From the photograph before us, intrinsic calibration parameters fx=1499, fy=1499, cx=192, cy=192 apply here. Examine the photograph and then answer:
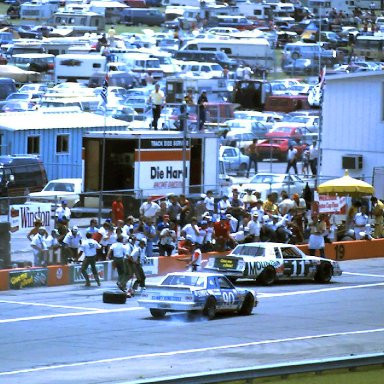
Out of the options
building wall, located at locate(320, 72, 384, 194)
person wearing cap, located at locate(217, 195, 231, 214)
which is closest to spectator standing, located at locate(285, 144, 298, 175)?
building wall, located at locate(320, 72, 384, 194)

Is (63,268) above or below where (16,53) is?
below

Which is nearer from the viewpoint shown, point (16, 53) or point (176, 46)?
point (16, 53)

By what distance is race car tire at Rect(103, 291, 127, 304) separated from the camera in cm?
3231

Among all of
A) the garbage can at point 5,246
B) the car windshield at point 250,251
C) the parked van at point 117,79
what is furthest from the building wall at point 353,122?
the parked van at point 117,79

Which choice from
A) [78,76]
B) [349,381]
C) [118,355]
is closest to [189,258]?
[118,355]

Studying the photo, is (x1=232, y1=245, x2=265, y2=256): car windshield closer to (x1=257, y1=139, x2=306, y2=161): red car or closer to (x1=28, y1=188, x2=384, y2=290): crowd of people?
(x1=28, y1=188, x2=384, y2=290): crowd of people

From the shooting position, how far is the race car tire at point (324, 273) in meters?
37.1

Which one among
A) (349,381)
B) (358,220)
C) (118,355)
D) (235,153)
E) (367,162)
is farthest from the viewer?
(235,153)

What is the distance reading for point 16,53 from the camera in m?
83.9

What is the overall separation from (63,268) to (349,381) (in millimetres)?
14766

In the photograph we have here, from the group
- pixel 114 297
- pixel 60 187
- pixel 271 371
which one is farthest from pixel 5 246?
pixel 271 371

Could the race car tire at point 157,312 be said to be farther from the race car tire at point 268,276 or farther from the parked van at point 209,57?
the parked van at point 209,57

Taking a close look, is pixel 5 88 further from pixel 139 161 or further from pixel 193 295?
pixel 193 295

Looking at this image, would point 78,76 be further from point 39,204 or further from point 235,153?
point 39,204
